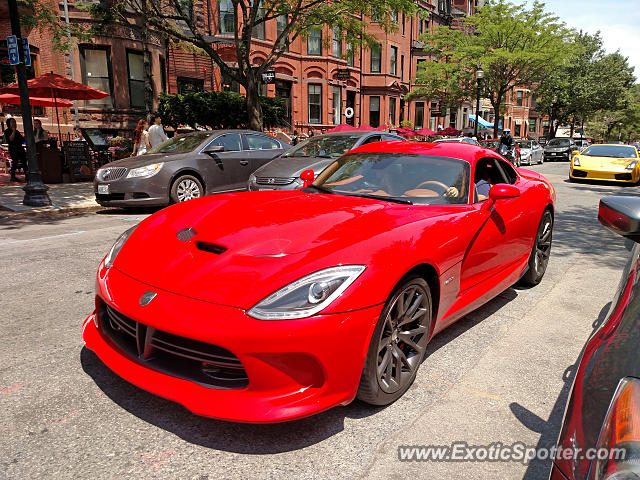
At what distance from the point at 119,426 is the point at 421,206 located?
2.35 meters

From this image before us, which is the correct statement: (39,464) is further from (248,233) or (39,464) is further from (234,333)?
(248,233)

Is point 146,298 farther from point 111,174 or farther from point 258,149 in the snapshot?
point 258,149

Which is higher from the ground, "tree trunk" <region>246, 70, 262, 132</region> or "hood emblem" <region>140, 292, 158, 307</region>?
"tree trunk" <region>246, 70, 262, 132</region>

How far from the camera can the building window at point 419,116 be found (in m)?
46.0

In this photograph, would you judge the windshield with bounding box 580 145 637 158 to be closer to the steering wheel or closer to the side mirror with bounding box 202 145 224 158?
the side mirror with bounding box 202 145 224 158

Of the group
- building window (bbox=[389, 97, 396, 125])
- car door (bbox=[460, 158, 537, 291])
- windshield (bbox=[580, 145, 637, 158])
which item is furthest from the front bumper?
building window (bbox=[389, 97, 396, 125])

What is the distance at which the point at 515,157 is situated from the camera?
22750 mm

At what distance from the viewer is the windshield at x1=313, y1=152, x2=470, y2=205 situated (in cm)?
371

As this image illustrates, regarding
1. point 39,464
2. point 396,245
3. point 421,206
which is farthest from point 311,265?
point 39,464

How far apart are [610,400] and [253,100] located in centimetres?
1621

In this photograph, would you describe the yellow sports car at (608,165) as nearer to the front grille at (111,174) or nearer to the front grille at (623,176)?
the front grille at (623,176)

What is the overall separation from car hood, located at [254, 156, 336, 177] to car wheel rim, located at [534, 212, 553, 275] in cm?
463

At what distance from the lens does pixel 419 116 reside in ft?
153

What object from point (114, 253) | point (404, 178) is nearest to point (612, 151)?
point (404, 178)
